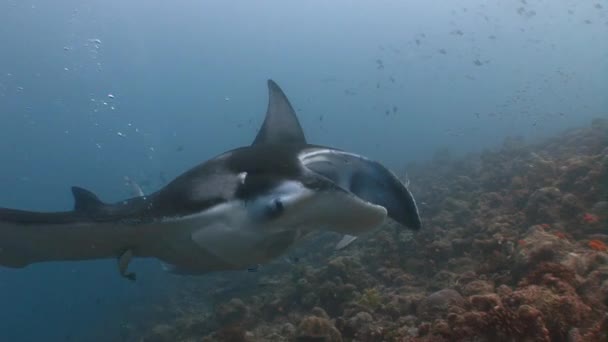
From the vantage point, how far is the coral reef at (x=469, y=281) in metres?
3.45

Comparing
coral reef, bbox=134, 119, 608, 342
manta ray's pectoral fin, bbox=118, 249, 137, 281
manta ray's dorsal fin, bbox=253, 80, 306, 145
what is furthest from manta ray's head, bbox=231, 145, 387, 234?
manta ray's dorsal fin, bbox=253, 80, 306, 145

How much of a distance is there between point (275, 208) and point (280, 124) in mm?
2426

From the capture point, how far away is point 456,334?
3.47 m

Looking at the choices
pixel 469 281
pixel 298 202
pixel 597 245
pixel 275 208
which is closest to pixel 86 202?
pixel 275 208

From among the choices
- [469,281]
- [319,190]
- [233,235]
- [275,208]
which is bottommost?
[469,281]

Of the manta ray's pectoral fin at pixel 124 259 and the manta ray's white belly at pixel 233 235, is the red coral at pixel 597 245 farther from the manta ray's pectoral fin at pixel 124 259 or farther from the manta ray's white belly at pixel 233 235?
the manta ray's pectoral fin at pixel 124 259

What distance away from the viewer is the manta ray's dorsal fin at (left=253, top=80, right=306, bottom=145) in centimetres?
488

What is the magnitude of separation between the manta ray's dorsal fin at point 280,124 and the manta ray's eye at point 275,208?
2.24m

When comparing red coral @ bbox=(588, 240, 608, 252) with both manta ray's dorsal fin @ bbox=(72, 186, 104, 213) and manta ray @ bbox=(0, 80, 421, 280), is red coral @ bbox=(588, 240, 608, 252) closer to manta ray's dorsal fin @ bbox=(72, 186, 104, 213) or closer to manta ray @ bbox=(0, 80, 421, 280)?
manta ray @ bbox=(0, 80, 421, 280)

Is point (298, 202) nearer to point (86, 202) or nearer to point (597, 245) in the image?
point (86, 202)

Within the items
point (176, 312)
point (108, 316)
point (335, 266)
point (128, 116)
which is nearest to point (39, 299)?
point (108, 316)

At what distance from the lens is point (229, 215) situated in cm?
279

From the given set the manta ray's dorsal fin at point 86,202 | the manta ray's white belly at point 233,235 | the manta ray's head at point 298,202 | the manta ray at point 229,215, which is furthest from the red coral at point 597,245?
the manta ray's dorsal fin at point 86,202

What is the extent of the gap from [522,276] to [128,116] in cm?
14110
